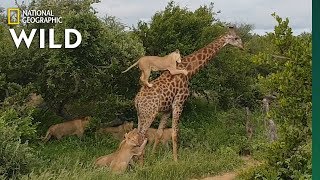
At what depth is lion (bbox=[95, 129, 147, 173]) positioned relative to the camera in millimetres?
8359

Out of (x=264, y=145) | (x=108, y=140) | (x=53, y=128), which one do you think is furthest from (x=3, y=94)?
(x=264, y=145)

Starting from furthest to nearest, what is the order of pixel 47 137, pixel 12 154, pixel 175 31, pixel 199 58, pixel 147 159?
1. pixel 175 31
2. pixel 47 137
3. pixel 199 58
4. pixel 147 159
5. pixel 12 154

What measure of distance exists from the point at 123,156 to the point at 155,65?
5.75 ft

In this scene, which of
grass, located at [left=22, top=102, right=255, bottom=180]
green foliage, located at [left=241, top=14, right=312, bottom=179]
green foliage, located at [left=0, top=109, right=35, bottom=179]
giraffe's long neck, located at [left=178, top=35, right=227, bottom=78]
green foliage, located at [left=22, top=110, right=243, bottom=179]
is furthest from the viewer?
giraffe's long neck, located at [left=178, top=35, right=227, bottom=78]

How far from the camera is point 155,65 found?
9500mm

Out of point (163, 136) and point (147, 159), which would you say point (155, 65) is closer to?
point (163, 136)

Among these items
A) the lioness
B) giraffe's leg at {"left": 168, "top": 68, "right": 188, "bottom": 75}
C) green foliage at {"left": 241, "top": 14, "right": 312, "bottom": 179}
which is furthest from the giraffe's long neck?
green foliage at {"left": 241, "top": 14, "right": 312, "bottom": 179}

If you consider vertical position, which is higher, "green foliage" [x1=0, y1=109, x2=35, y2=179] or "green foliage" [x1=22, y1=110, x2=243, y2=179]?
"green foliage" [x1=0, y1=109, x2=35, y2=179]

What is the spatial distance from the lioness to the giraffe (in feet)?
4.93

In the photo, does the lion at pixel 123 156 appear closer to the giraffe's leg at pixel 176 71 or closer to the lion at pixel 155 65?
the lion at pixel 155 65

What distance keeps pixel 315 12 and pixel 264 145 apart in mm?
2554

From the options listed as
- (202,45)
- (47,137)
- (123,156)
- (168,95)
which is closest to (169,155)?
(168,95)

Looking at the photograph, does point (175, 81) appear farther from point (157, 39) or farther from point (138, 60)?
point (157, 39)

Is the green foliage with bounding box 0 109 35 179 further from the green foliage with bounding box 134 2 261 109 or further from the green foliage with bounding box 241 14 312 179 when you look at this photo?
the green foliage with bounding box 134 2 261 109
